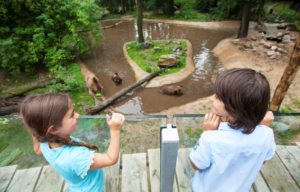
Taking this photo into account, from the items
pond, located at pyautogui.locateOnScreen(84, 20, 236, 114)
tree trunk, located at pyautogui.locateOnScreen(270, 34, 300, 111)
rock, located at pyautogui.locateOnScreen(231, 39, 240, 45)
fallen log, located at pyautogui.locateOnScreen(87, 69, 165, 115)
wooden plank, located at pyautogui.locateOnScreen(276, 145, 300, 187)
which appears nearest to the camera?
wooden plank, located at pyautogui.locateOnScreen(276, 145, 300, 187)

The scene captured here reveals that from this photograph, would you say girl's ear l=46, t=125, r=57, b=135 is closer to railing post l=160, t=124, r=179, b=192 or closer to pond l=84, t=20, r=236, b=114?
railing post l=160, t=124, r=179, b=192

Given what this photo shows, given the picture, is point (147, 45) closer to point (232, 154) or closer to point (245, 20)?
point (245, 20)

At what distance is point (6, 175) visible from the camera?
2119 millimetres

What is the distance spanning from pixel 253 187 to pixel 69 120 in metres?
1.57

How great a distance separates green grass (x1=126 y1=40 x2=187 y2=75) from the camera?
913 centimetres

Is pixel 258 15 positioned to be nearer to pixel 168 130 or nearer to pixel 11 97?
pixel 11 97

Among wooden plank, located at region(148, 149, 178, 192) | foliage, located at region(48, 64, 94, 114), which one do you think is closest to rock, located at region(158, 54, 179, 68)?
foliage, located at region(48, 64, 94, 114)

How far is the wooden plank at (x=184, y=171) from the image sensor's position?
1982mm

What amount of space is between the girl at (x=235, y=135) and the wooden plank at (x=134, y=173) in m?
0.84

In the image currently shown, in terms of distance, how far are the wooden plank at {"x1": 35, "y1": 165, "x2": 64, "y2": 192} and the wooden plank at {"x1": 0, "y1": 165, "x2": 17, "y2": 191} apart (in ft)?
0.87

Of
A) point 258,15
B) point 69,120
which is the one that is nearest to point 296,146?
point 69,120

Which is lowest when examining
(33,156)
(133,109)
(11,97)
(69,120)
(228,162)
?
(133,109)

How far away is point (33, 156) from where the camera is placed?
2154mm

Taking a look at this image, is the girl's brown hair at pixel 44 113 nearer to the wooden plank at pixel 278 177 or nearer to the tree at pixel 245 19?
the wooden plank at pixel 278 177
